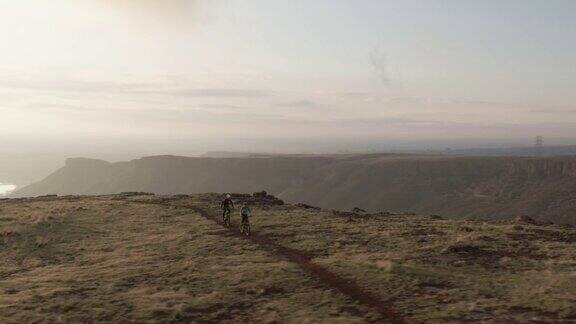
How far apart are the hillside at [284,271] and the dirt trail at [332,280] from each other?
0.06 m

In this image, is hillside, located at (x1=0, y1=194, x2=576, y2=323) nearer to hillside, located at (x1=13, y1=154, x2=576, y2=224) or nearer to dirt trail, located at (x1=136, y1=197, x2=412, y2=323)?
dirt trail, located at (x1=136, y1=197, x2=412, y2=323)

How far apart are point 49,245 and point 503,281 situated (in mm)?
24527

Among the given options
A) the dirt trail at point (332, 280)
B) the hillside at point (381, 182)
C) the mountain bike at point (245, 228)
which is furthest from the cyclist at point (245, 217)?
the hillside at point (381, 182)

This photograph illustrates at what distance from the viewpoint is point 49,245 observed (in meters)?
27.0

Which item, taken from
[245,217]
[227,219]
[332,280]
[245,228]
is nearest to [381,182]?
[227,219]

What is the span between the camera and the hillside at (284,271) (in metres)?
15.0

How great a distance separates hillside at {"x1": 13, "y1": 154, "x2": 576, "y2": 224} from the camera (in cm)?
10175

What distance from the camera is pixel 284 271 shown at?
1906 centimetres

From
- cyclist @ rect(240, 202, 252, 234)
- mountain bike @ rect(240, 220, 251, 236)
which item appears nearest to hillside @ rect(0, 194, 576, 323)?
mountain bike @ rect(240, 220, 251, 236)

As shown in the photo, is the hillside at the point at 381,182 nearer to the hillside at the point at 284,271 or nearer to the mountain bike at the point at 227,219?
the hillside at the point at 284,271

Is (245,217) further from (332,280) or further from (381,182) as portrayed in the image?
(381,182)

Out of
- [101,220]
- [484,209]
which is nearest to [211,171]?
[484,209]

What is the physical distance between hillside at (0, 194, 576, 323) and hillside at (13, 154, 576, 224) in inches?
2618

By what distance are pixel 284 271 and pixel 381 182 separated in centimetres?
12861
